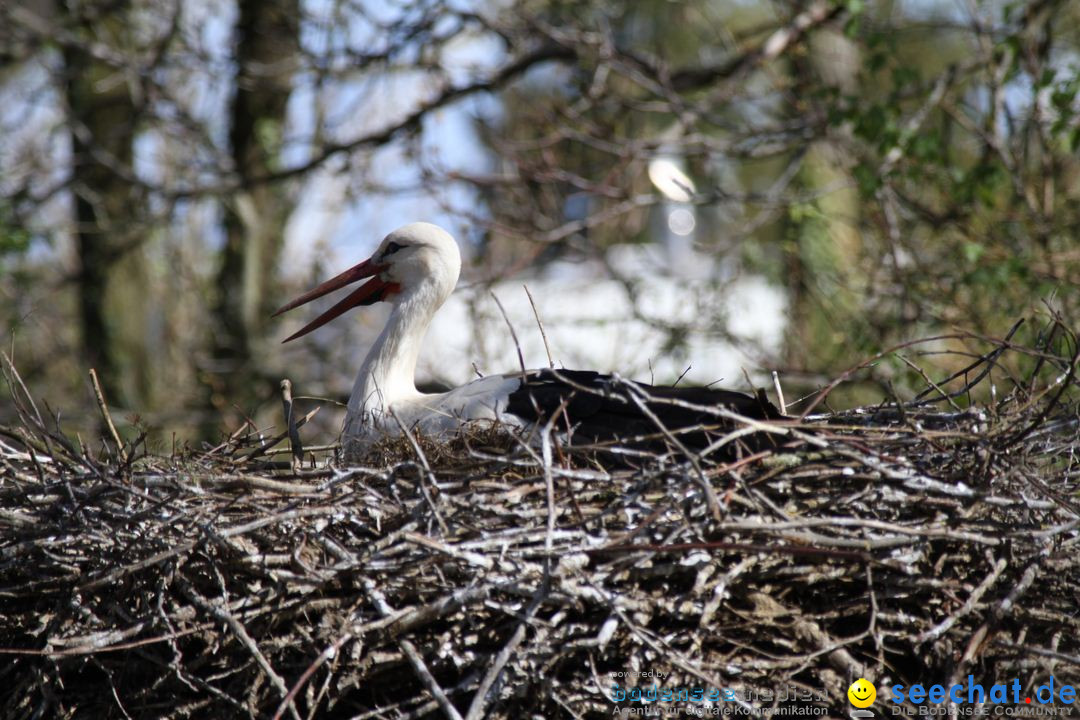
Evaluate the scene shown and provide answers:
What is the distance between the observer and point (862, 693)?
295 centimetres

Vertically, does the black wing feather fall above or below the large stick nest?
above

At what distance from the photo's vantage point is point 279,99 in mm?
9203

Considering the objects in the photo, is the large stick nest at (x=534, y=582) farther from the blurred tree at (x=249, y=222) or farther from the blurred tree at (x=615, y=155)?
the blurred tree at (x=249, y=222)

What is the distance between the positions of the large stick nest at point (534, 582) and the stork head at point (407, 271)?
1524 millimetres

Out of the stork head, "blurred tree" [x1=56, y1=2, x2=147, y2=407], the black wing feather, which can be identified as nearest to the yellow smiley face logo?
the black wing feather

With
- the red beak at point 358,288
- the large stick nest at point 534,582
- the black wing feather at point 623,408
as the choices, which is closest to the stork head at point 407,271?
the red beak at point 358,288

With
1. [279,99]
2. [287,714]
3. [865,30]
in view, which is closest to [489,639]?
[287,714]

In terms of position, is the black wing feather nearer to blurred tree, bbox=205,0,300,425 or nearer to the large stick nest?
the large stick nest

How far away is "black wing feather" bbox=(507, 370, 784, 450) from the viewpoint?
11.0ft

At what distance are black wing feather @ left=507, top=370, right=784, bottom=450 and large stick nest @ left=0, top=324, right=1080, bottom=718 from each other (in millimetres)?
236

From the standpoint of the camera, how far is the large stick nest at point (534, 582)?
286 cm

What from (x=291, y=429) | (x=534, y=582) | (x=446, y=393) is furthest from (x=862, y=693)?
(x=291, y=429)

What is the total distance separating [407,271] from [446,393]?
68cm

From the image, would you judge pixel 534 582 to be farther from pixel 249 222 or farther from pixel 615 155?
pixel 249 222
